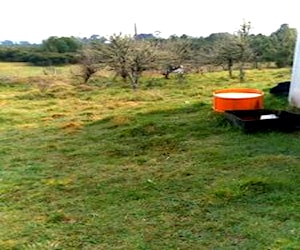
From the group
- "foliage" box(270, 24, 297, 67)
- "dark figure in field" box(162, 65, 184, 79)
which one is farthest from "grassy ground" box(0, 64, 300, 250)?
"foliage" box(270, 24, 297, 67)

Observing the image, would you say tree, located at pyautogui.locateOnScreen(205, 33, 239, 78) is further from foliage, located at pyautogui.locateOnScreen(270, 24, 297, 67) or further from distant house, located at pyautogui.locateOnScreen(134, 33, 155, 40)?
foliage, located at pyautogui.locateOnScreen(270, 24, 297, 67)

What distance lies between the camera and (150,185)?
16.2ft

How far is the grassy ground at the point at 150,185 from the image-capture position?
368 cm

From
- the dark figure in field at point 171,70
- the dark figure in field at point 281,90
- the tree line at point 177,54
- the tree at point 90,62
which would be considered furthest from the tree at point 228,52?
the dark figure in field at point 281,90

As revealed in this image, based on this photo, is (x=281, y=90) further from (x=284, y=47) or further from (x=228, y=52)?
(x=284, y=47)

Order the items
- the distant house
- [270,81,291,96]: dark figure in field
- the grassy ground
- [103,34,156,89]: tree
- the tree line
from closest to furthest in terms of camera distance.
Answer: the grassy ground, [270,81,291,96]: dark figure in field, [103,34,156,89]: tree, the tree line, the distant house

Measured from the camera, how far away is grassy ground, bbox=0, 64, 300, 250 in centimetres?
368

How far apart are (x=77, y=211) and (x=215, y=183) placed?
1473 millimetres

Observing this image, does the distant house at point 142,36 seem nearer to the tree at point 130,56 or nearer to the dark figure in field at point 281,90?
the tree at point 130,56

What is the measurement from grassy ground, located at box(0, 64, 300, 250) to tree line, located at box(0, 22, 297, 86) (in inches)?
417

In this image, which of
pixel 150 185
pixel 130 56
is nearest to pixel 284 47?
pixel 130 56

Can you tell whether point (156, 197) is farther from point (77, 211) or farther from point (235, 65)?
point (235, 65)

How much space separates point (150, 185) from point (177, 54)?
61.2 feet

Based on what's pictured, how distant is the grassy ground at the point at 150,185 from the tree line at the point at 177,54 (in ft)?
34.7
